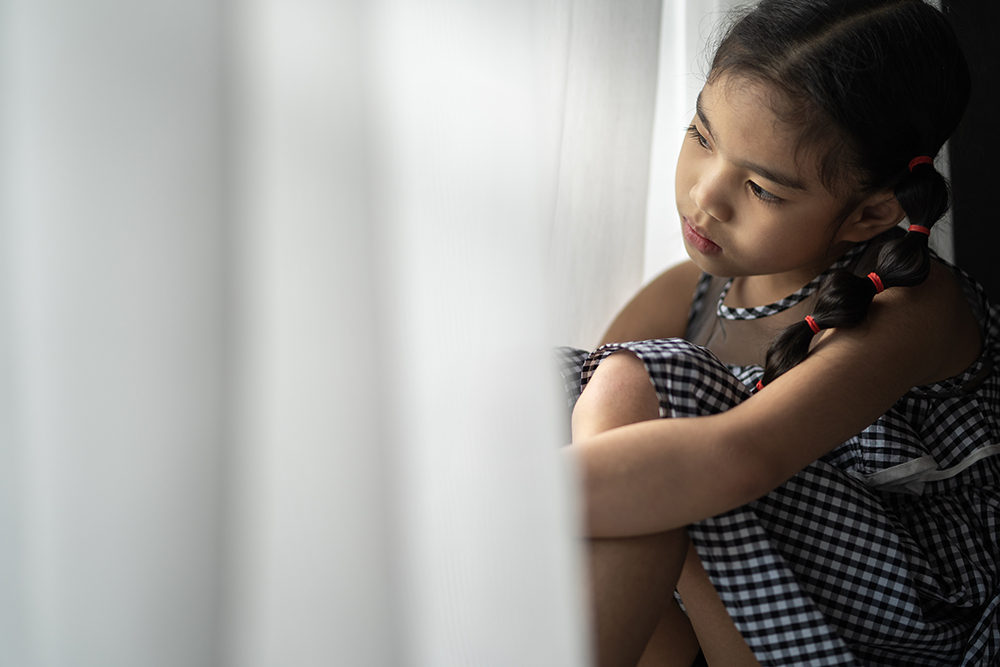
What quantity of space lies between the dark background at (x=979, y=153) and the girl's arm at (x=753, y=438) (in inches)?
16.8

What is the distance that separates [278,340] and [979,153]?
985mm

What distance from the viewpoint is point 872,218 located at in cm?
83

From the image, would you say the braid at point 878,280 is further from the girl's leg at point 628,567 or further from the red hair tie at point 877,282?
the girl's leg at point 628,567

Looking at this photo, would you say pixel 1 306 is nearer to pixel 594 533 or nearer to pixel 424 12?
pixel 424 12

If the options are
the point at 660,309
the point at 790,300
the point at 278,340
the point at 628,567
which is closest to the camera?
the point at 278,340

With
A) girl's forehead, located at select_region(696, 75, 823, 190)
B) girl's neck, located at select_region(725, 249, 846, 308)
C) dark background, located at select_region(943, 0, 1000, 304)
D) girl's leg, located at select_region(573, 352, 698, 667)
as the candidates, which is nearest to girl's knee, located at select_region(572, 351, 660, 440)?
girl's leg, located at select_region(573, 352, 698, 667)

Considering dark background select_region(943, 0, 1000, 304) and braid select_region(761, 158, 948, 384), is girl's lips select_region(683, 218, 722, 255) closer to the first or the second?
braid select_region(761, 158, 948, 384)

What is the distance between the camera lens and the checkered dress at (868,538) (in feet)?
2.02

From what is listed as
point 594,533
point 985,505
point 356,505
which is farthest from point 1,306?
point 985,505

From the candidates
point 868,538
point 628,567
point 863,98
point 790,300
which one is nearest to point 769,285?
point 790,300

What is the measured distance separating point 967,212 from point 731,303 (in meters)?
0.35

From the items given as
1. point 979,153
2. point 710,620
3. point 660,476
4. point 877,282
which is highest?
point 979,153

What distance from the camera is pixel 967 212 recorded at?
1083mm

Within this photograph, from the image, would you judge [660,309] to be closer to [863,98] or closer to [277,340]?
[863,98]
